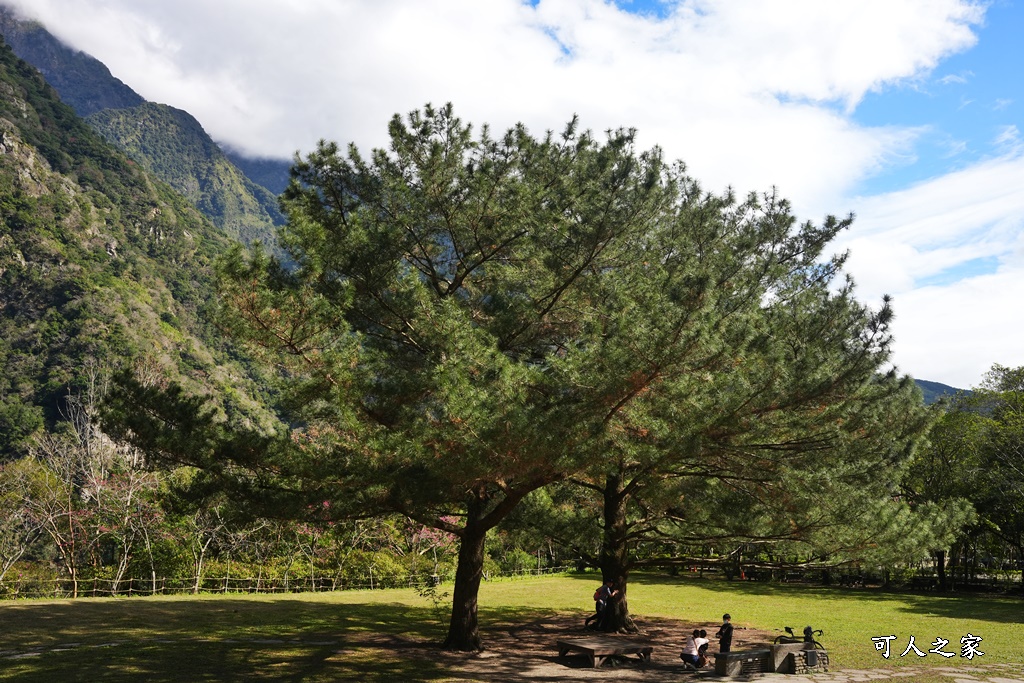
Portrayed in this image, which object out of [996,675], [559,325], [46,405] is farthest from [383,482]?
[46,405]

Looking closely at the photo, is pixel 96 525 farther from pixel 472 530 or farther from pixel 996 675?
pixel 996 675

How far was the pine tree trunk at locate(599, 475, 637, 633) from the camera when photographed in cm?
1268

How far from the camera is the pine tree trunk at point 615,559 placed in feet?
41.6

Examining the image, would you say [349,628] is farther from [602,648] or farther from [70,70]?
[70,70]

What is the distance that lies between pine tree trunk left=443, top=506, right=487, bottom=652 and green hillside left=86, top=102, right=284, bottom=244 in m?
113

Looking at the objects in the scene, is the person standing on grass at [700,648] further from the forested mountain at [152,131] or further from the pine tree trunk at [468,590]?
the forested mountain at [152,131]

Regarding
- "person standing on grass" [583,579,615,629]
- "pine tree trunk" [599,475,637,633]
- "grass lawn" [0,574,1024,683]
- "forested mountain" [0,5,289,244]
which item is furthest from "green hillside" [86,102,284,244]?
"person standing on grass" [583,579,615,629]

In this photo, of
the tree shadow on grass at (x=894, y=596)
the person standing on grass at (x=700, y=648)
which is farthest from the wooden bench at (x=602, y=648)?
the tree shadow on grass at (x=894, y=596)

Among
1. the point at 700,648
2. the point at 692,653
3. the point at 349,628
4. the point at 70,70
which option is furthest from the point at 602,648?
the point at 70,70

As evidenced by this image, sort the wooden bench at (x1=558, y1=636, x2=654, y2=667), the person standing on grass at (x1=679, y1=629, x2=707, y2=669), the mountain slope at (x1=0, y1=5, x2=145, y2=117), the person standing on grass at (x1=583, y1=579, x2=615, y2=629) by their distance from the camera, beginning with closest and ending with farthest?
the person standing on grass at (x1=679, y1=629, x2=707, y2=669) → the wooden bench at (x1=558, y1=636, x2=654, y2=667) → the person standing on grass at (x1=583, y1=579, x2=615, y2=629) → the mountain slope at (x1=0, y1=5, x2=145, y2=117)

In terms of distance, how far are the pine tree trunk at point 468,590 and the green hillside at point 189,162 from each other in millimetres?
112833

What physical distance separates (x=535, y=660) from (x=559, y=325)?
5.17 meters

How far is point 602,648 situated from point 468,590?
217 centimetres

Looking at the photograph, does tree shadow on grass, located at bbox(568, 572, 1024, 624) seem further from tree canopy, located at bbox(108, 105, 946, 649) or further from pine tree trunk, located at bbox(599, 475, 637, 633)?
tree canopy, located at bbox(108, 105, 946, 649)
